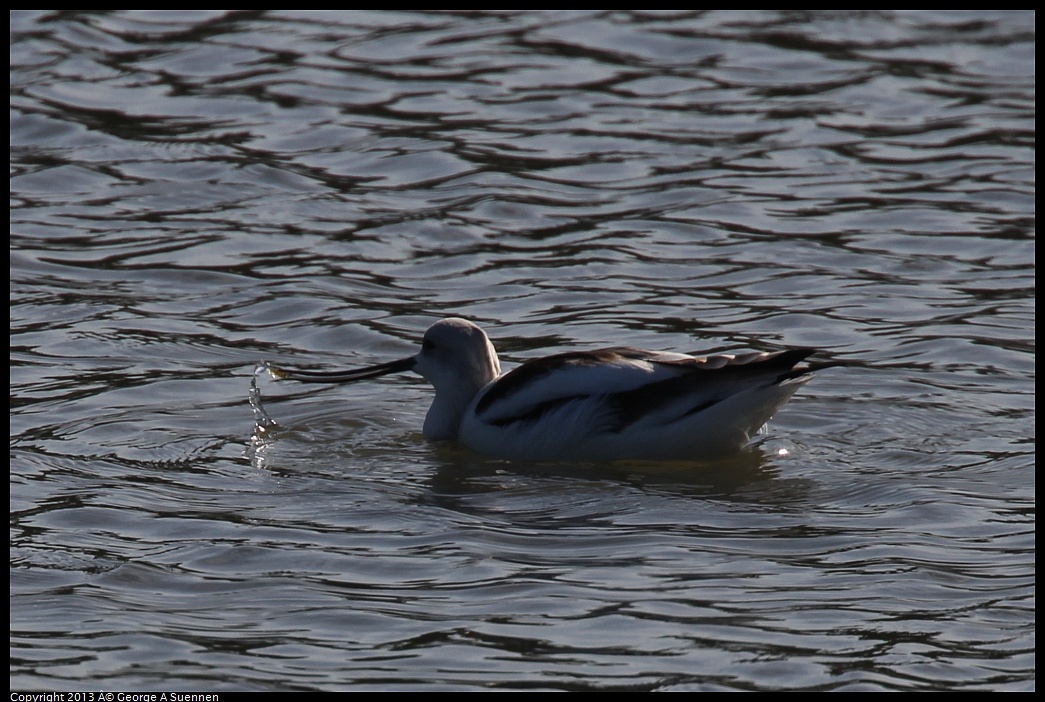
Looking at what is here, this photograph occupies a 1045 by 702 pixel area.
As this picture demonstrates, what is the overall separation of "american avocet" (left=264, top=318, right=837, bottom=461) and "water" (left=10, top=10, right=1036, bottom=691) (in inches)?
6.7

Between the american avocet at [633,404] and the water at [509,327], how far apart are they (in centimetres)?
17

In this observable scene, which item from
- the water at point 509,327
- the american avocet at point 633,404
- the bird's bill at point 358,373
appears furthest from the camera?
the bird's bill at point 358,373

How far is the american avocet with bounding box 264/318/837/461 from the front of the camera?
917 cm

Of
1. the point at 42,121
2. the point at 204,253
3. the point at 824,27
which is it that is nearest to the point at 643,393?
the point at 204,253

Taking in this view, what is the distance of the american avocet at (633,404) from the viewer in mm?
9172

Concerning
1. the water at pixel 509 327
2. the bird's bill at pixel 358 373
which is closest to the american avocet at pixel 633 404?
the water at pixel 509 327

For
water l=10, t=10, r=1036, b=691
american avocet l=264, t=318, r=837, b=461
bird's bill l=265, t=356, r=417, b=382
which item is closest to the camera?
water l=10, t=10, r=1036, b=691

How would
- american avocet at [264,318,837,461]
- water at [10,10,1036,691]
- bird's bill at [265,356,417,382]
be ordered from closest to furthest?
1. water at [10,10,1036,691]
2. american avocet at [264,318,837,461]
3. bird's bill at [265,356,417,382]

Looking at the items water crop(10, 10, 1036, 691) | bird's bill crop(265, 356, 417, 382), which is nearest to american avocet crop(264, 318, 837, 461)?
water crop(10, 10, 1036, 691)

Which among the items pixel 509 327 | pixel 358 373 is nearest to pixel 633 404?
pixel 358 373

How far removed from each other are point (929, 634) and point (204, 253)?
733cm

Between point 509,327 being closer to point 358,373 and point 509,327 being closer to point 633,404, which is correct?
point 358,373

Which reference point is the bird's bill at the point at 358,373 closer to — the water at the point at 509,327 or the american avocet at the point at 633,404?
the water at the point at 509,327

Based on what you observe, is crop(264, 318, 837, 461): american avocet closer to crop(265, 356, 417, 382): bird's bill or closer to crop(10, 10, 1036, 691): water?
crop(10, 10, 1036, 691): water
